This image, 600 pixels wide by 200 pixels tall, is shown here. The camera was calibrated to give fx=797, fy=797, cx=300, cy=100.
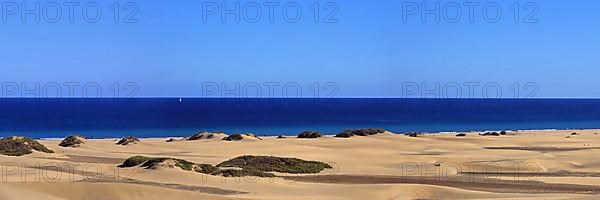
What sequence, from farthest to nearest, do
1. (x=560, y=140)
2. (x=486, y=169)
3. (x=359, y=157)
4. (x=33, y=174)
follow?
(x=560, y=140), (x=359, y=157), (x=486, y=169), (x=33, y=174)

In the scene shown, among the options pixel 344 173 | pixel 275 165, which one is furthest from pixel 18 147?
pixel 344 173

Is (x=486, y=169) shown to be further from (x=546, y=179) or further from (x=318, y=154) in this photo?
(x=318, y=154)

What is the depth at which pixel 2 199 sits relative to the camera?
16.9 metres

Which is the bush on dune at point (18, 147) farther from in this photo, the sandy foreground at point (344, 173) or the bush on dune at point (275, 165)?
the bush on dune at point (275, 165)

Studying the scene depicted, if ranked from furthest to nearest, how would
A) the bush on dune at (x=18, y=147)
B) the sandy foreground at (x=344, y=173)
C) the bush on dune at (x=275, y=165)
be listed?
the bush on dune at (x=18, y=147), the bush on dune at (x=275, y=165), the sandy foreground at (x=344, y=173)

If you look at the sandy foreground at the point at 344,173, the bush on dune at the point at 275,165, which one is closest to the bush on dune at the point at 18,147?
the sandy foreground at the point at 344,173

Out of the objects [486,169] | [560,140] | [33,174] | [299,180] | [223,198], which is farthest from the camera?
[560,140]

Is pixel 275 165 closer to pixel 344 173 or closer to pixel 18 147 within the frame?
pixel 344 173

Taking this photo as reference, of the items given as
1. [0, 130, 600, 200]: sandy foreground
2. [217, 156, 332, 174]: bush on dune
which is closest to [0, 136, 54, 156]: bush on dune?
[0, 130, 600, 200]: sandy foreground

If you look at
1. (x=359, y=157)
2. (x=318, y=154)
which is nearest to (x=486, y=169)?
(x=359, y=157)

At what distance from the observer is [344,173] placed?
99.1ft

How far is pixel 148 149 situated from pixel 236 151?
205 inches

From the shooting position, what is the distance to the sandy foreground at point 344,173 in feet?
67.8

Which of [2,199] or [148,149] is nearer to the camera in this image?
[2,199]
